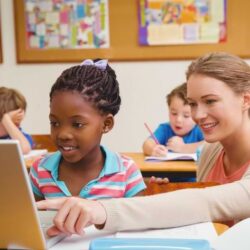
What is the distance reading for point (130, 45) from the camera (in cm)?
390

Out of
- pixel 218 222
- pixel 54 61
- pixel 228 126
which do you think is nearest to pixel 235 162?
pixel 228 126

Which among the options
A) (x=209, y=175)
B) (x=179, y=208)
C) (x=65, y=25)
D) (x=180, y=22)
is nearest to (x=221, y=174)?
(x=209, y=175)

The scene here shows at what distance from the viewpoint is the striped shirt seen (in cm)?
131

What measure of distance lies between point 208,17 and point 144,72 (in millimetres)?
675

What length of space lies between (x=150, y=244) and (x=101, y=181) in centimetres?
63

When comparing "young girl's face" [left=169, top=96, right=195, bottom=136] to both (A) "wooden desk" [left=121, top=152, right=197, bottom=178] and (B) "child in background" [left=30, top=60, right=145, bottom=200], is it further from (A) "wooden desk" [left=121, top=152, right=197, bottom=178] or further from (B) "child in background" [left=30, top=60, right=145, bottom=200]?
(B) "child in background" [left=30, top=60, right=145, bottom=200]

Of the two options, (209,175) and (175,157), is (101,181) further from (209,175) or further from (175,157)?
(175,157)

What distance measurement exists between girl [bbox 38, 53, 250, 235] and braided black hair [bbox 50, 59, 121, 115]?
23 cm

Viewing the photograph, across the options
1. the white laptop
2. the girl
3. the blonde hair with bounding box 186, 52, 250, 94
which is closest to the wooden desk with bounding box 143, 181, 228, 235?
the girl

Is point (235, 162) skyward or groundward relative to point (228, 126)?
groundward

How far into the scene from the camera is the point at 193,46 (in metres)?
3.83

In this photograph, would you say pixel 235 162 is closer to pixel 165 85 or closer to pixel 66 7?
pixel 165 85

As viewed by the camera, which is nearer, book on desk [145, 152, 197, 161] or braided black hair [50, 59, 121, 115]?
braided black hair [50, 59, 121, 115]

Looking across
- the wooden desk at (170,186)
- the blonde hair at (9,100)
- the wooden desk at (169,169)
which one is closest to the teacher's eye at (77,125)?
the wooden desk at (170,186)
